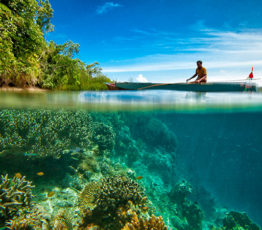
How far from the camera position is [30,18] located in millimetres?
11852

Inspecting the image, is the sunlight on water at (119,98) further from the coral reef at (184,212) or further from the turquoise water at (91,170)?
the coral reef at (184,212)

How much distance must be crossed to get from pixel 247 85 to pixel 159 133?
10.3 metres

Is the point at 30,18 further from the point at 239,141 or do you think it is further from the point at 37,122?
the point at 239,141

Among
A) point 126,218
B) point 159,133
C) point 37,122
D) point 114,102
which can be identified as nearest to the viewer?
point 126,218

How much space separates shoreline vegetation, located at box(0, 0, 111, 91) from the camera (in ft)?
33.1

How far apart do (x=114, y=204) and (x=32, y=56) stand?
14565 millimetres

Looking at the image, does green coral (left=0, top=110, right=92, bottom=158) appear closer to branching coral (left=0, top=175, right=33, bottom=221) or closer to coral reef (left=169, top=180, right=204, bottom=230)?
branching coral (left=0, top=175, right=33, bottom=221)

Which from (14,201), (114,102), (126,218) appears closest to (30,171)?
(14,201)

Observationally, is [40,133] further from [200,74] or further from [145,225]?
[200,74]

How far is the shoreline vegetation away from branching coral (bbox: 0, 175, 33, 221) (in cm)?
816

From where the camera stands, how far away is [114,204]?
5746mm

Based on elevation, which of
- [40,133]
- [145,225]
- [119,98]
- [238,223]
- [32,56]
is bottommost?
[238,223]

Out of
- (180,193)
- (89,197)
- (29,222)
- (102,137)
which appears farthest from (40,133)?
(180,193)

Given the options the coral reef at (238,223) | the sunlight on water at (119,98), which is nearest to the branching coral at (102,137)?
the sunlight on water at (119,98)
